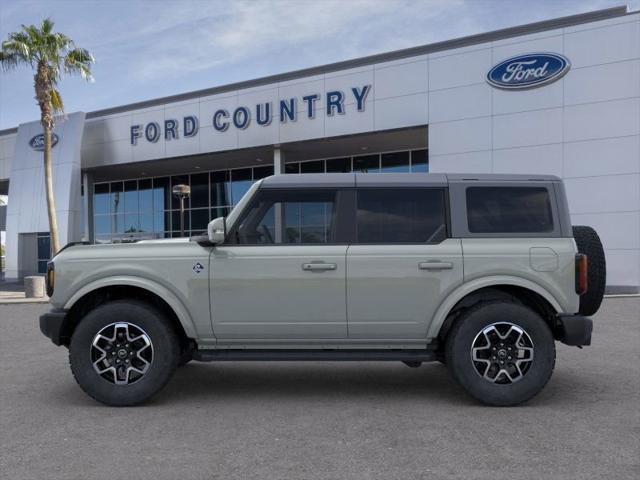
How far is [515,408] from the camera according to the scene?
4609mm

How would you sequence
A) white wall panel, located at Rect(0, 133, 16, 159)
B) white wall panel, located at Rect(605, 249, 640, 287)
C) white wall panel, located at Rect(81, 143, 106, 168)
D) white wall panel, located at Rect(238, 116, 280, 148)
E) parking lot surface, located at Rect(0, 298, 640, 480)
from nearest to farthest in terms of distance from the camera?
parking lot surface, located at Rect(0, 298, 640, 480), white wall panel, located at Rect(605, 249, 640, 287), white wall panel, located at Rect(238, 116, 280, 148), white wall panel, located at Rect(81, 143, 106, 168), white wall panel, located at Rect(0, 133, 16, 159)

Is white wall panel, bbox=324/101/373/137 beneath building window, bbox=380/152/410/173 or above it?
above

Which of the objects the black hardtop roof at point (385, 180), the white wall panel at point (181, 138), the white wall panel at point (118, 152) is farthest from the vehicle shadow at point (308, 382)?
the white wall panel at point (118, 152)

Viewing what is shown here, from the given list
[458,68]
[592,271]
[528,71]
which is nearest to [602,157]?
[528,71]

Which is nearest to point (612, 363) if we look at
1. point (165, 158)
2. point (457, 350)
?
point (457, 350)

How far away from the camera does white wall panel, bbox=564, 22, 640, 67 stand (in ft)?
51.6

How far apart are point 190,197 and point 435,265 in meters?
24.5

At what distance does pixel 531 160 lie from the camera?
1705cm

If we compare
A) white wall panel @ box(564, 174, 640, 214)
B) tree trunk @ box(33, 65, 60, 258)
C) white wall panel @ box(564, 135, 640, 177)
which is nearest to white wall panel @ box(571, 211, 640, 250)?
white wall panel @ box(564, 174, 640, 214)

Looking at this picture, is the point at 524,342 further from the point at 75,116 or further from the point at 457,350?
the point at 75,116

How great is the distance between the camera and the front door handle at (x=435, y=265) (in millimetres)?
4660

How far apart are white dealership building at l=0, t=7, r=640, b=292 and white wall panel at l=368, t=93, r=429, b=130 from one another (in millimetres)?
36

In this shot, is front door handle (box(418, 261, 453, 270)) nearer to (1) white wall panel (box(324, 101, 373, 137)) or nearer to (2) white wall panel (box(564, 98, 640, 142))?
(2) white wall panel (box(564, 98, 640, 142))

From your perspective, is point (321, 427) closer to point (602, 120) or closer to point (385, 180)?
point (385, 180)
